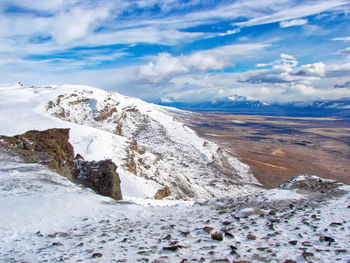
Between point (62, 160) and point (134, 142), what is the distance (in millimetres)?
22243

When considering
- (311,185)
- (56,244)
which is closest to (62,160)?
(56,244)

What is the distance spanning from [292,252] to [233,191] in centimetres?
3352

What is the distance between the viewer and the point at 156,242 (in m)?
6.70

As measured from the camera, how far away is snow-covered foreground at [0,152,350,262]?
5.87 meters

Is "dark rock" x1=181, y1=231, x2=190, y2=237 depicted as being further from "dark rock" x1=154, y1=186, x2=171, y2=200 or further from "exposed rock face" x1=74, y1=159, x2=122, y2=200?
"dark rock" x1=154, y1=186, x2=171, y2=200

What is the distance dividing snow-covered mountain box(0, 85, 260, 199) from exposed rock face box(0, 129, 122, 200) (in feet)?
20.3

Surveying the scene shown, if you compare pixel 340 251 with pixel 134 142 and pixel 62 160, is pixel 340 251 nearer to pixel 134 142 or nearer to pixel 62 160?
pixel 62 160

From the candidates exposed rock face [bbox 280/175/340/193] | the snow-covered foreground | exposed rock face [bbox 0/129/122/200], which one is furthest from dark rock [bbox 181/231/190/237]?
exposed rock face [bbox 0/129/122/200]

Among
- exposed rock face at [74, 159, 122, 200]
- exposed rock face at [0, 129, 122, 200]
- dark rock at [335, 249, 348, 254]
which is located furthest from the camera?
exposed rock face at [74, 159, 122, 200]

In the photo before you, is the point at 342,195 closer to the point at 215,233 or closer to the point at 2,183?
the point at 215,233

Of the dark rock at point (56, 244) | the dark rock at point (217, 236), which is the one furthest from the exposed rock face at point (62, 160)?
the dark rock at point (217, 236)

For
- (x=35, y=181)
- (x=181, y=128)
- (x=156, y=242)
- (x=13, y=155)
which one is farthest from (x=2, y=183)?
(x=181, y=128)

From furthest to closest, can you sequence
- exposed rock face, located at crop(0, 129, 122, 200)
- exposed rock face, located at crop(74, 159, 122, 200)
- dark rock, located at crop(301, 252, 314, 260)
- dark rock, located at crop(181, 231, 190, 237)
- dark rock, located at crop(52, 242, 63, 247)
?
exposed rock face, located at crop(74, 159, 122, 200)
exposed rock face, located at crop(0, 129, 122, 200)
dark rock, located at crop(181, 231, 190, 237)
dark rock, located at crop(52, 242, 63, 247)
dark rock, located at crop(301, 252, 314, 260)

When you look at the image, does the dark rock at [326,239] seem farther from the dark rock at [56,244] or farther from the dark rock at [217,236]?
the dark rock at [56,244]
